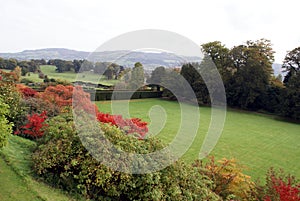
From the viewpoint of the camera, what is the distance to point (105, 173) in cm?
491

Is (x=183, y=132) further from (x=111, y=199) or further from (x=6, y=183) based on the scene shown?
(x=6, y=183)

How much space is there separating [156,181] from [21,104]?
687 centimetres

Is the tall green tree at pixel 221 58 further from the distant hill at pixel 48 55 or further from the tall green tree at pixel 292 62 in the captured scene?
the distant hill at pixel 48 55

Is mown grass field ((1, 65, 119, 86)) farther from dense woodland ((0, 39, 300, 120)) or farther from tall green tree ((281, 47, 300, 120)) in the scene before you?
tall green tree ((281, 47, 300, 120))

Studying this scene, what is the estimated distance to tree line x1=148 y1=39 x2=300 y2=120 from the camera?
23.8m

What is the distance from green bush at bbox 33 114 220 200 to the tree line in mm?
21590

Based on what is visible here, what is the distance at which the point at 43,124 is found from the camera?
24.7ft

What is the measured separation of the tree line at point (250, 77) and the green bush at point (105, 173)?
70.8 ft

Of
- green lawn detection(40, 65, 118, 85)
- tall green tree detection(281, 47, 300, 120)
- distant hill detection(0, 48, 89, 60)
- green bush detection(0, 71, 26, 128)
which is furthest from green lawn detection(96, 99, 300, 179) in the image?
distant hill detection(0, 48, 89, 60)

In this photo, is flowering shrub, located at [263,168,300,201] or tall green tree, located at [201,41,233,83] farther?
tall green tree, located at [201,41,233,83]

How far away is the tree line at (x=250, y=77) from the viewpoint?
23.8 metres

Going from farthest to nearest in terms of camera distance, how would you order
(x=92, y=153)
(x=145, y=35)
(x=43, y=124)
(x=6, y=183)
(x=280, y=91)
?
(x=280, y=91), (x=43, y=124), (x=145, y=35), (x=92, y=153), (x=6, y=183)

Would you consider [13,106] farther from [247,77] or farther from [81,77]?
[247,77]

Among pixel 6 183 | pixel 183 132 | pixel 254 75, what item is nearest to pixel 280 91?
pixel 254 75
